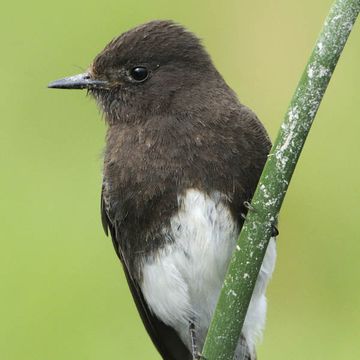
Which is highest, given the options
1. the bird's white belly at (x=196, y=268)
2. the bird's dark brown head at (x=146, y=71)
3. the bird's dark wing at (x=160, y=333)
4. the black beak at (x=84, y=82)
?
the bird's dark brown head at (x=146, y=71)

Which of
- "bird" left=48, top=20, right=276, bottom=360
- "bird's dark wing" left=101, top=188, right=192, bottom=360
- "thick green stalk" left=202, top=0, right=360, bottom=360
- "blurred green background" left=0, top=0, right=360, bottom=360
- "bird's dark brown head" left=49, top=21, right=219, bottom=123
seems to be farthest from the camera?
"blurred green background" left=0, top=0, right=360, bottom=360

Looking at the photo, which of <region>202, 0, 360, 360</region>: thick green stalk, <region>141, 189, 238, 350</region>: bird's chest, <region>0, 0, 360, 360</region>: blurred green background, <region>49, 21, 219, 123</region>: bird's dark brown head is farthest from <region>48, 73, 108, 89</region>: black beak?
<region>202, 0, 360, 360</region>: thick green stalk

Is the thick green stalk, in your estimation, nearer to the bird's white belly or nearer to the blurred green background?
the bird's white belly

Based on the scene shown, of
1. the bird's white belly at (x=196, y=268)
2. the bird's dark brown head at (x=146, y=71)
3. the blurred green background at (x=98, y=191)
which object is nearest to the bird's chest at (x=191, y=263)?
the bird's white belly at (x=196, y=268)

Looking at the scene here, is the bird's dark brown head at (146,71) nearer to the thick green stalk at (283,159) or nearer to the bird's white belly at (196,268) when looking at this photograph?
the bird's white belly at (196,268)

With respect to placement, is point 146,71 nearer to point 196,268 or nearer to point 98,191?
point 196,268

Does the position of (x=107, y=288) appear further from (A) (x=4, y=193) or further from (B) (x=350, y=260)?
(B) (x=350, y=260)
